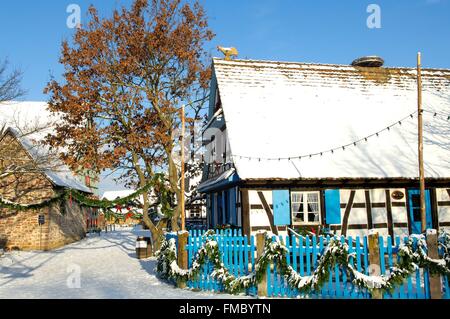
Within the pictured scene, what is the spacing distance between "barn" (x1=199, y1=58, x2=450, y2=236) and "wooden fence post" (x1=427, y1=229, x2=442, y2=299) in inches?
181

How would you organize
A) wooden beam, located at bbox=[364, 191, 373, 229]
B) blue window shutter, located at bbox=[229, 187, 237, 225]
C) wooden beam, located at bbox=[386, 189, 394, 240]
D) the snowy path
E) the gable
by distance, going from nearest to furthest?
the snowy path
wooden beam, located at bbox=[364, 191, 373, 229]
wooden beam, located at bbox=[386, 189, 394, 240]
blue window shutter, located at bbox=[229, 187, 237, 225]
the gable

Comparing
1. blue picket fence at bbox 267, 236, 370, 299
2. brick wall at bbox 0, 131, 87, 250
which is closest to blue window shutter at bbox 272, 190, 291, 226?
blue picket fence at bbox 267, 236, 370, 299

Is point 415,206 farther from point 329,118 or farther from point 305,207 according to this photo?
point 329,118

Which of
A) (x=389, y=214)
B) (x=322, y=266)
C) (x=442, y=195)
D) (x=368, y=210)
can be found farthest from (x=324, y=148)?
(x=322, y=266)

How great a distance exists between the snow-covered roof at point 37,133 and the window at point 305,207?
10.7 m

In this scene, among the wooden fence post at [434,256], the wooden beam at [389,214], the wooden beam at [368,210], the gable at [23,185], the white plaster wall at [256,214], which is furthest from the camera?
the gable at [23,185]

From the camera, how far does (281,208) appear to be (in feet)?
41.4

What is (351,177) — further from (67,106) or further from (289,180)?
(67,106)

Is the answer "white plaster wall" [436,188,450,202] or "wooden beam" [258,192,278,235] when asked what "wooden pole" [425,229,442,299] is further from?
"white plaster wall" [436,188,450,202]

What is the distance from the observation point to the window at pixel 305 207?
42.7 feet

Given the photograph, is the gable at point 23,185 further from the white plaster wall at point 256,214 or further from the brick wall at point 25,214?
the white plaster wall at point 256,214

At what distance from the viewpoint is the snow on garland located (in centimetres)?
746

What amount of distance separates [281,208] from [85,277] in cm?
637

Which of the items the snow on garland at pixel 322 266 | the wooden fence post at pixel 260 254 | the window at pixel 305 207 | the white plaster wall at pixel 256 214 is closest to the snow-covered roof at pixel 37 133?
the white plaster wall at pixel 256 214
